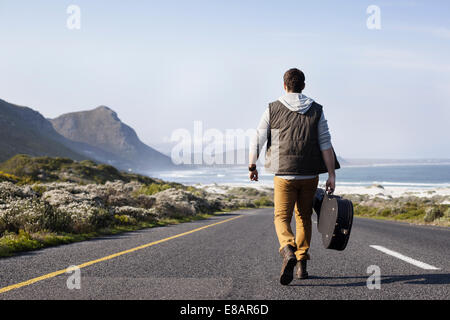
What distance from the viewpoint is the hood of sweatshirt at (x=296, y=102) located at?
4.89 m

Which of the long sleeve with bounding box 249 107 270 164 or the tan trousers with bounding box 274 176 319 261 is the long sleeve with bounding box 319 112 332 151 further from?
the long sleeve with bounding box 249 107 270 164

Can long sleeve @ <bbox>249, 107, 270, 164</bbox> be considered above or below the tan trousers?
above

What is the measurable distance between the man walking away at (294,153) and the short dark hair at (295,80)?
0.04 ft

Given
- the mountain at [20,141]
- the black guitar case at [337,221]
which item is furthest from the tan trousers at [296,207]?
the mountain at [20,141]

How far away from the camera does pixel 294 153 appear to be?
4840 mm

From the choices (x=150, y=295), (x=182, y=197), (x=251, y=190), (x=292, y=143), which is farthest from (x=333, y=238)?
(x=251, y=190)

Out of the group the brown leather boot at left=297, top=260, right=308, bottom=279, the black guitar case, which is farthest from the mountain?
the black guitar case

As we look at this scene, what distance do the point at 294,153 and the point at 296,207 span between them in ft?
2.38

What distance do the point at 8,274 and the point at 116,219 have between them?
28.3 feet

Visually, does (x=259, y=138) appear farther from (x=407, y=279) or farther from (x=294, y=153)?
(x=407, y=279)

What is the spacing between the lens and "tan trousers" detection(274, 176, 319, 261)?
4.88 metres

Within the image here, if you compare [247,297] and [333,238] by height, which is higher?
[333,238]

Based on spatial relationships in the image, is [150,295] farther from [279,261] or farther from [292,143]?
[279,261]
